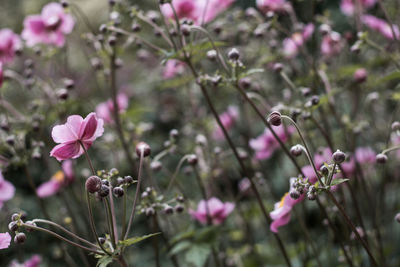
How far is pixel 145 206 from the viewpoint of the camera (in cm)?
119

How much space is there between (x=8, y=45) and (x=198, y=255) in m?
1.05

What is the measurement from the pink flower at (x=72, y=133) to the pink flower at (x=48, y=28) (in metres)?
0.89

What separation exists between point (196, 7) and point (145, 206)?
705mm

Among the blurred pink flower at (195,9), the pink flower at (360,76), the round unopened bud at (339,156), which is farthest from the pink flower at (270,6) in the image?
the round unopened bud at (339,156)

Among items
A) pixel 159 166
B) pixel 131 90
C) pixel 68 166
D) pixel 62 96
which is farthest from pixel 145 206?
pixel 131 90

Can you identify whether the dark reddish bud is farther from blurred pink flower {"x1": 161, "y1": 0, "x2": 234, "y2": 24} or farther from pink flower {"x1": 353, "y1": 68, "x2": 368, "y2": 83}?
pink flower {"x1": 353, "y1": 68, "x2": 368, "y2": 83}

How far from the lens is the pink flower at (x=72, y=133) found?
96 centimetres

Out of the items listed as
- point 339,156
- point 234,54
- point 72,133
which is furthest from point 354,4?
point 72,133

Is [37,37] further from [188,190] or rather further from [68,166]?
[188,190]

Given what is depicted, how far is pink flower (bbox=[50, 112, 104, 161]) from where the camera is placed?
958 mm

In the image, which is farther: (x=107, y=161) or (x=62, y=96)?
(x=107, y=161)

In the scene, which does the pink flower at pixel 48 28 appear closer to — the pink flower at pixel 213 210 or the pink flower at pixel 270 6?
the pink flower at pixel 270 6

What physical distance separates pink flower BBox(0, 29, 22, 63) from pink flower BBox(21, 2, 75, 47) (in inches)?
2.1

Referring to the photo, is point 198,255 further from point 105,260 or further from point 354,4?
point 354,4
